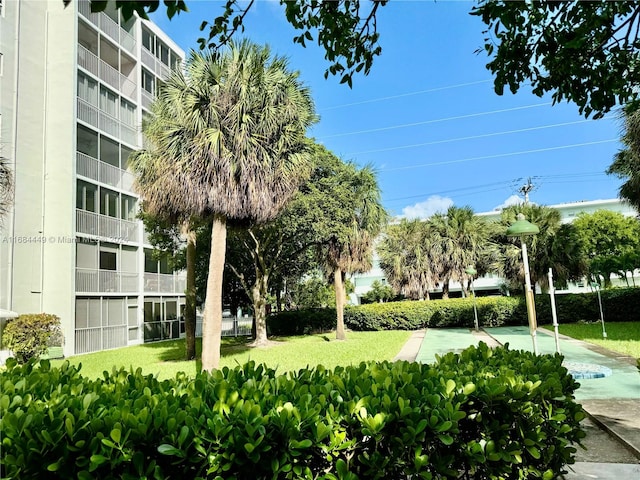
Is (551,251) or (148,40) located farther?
(148,40)

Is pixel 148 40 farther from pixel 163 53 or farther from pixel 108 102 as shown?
pixel 108 102

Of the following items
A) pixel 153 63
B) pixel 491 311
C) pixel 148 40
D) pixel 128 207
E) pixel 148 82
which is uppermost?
pixel 148 40

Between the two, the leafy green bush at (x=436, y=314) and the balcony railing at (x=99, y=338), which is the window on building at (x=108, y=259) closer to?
the balcony railing at (x=99, y=338)

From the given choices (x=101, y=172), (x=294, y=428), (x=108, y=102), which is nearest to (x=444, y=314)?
(x=101, y=172)

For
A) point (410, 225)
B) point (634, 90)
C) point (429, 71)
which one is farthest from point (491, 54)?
point (410, 225)

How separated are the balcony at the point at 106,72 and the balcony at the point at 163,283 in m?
9.72

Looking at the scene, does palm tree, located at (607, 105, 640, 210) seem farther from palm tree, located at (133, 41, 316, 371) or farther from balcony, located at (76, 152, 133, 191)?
balcony, located at (76, 152, 133, 191)

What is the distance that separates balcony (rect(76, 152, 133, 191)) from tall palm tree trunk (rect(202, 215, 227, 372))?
1070cm

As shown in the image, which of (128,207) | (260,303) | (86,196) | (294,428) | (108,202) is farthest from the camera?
(128,207)

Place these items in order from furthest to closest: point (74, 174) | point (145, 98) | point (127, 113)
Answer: point (145, 98)
point (127, 113)
point (74, 174)

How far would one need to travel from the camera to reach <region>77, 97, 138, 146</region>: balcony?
1937 centimetres

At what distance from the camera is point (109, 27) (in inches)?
858

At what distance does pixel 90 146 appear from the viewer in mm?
20125

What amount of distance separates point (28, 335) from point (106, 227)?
6.65 metres
